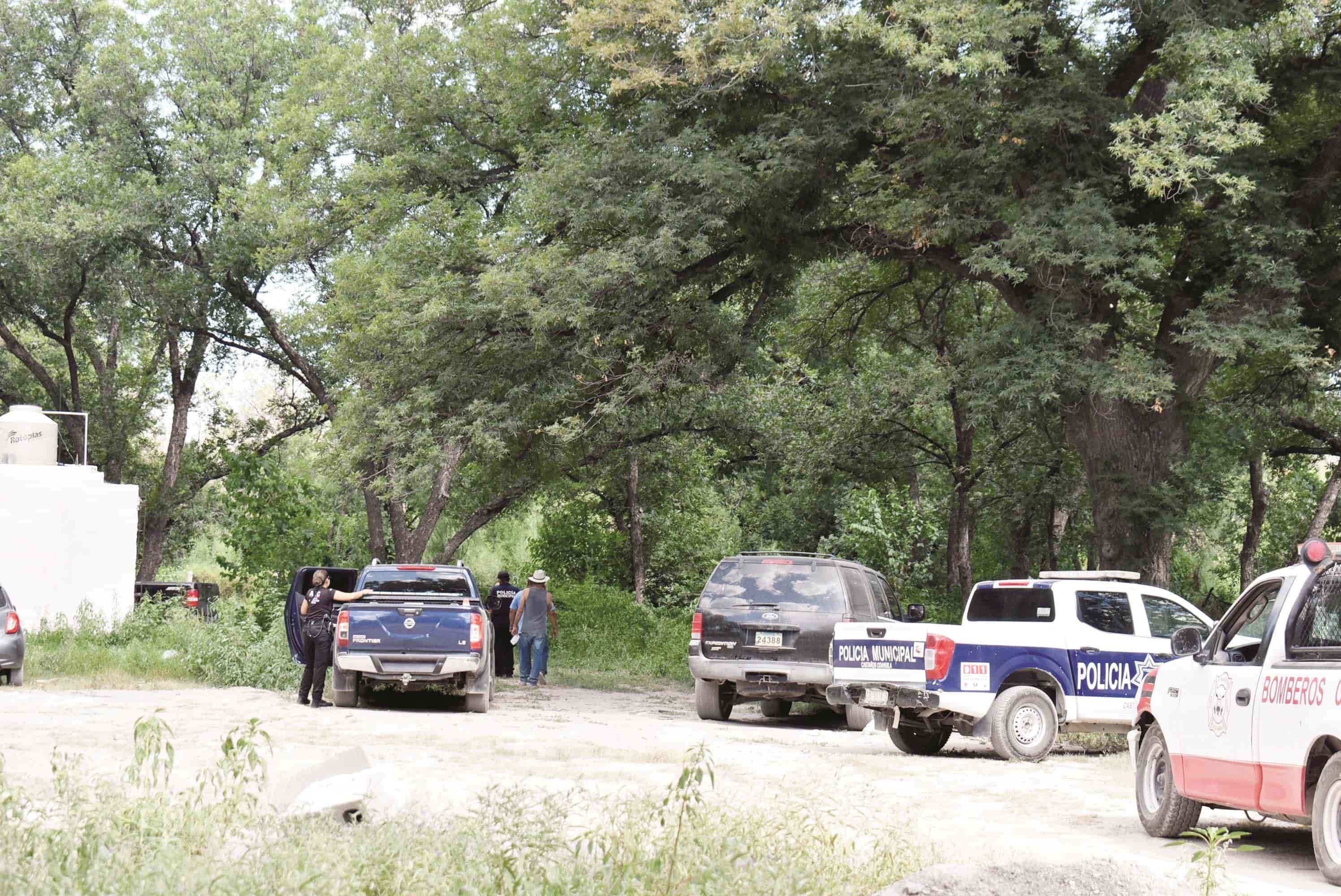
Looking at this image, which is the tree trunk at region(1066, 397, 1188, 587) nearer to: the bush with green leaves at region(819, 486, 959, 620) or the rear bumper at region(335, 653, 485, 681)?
the rear bumper at region(335, 653, 485, 681)

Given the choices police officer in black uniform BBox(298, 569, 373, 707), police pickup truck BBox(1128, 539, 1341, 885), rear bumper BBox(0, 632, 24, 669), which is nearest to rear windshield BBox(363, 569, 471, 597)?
police officer in black uniform BBox(298, 569, 373, 707)

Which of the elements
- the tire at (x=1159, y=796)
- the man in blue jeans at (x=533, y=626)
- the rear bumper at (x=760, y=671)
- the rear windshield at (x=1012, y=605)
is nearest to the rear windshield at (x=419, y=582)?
the man in blue jeans at (x=533, y=626)

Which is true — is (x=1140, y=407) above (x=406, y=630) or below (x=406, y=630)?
above

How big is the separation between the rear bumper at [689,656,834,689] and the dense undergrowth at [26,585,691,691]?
251 inches

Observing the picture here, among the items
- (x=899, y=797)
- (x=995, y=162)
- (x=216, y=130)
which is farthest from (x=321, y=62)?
(x=899, y=797)

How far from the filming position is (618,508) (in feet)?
130

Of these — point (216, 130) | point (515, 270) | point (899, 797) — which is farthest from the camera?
point (216, 130)

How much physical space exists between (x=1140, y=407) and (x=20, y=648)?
1587cm

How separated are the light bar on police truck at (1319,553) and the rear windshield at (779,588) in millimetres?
8969

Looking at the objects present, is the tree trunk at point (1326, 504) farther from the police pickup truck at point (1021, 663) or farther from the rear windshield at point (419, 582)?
the rear windshield at point (419, 582)

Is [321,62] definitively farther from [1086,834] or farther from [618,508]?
[1086,834]

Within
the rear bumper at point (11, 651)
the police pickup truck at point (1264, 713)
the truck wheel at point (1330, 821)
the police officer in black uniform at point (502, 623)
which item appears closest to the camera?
the truck wheel at point (1330, 821)

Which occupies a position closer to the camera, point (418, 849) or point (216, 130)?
point (418, 849)

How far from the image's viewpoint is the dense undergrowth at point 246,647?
20.5m
